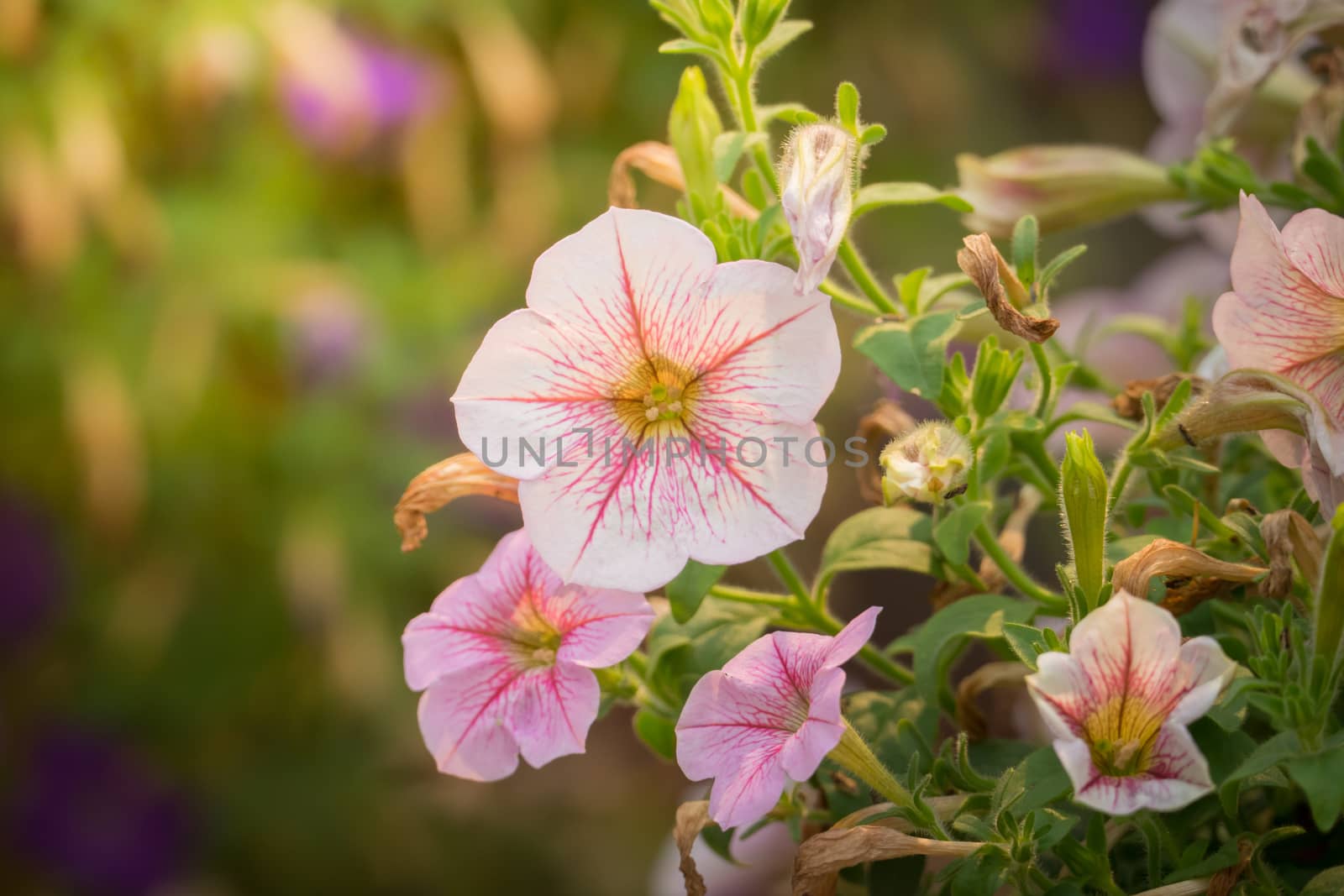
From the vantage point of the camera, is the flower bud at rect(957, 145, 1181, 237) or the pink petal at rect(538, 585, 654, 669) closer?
the pink petal at rect(538, 585, 654, 669)

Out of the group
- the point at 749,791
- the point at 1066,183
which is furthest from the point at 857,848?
the point at 1066,183

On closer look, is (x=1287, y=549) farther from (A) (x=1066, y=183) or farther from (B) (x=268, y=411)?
(B) (x=268, y=411)

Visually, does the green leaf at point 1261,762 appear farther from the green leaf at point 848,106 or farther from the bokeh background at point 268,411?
the bokeh background at point 268,411

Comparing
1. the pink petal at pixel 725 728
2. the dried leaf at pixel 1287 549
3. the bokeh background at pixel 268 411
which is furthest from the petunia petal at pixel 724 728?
the bokeh background at pixel 268 411

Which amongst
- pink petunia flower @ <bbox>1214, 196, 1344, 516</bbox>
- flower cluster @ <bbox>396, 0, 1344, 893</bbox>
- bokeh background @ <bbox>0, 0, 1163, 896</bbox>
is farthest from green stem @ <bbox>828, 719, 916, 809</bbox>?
bokeh background @ <bbox>0, 0, 1163, 896</bbox>

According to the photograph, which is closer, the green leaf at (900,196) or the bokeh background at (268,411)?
the green leaf at (900,196)

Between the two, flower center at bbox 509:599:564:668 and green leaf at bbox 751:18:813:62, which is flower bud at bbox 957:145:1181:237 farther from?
flower center at bbox 509:599:564:668
